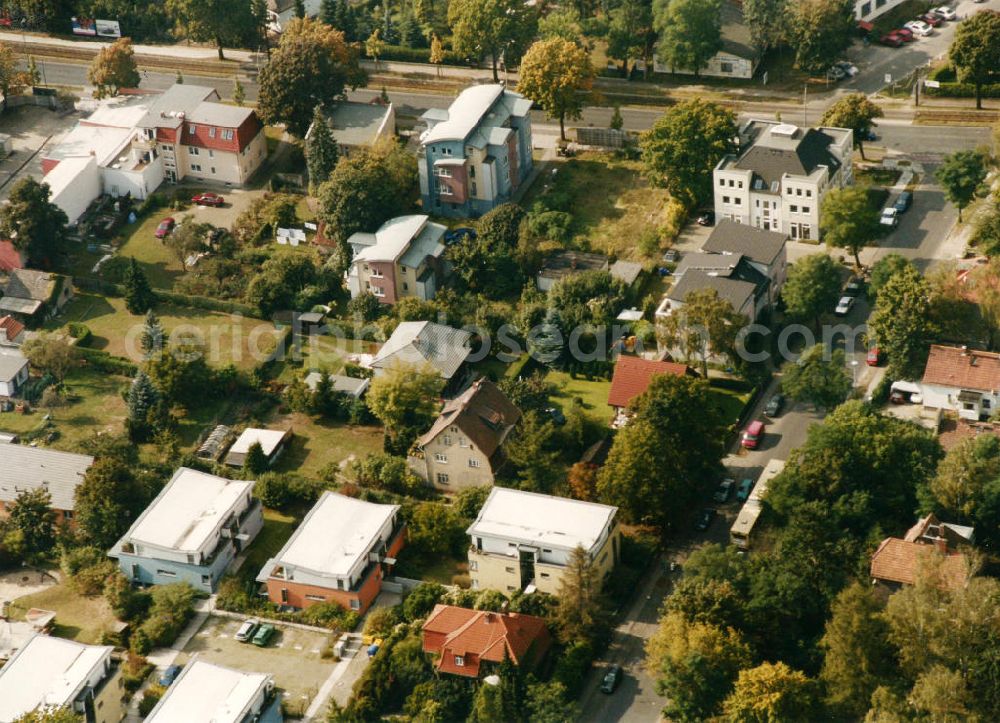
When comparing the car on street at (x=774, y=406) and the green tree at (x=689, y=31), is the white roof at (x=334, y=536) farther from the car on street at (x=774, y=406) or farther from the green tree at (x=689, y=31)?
the green tree at (x=689, y=31)

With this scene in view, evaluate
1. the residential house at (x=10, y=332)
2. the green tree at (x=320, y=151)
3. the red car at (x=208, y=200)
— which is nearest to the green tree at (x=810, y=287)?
the green tree at (x=320, y=151)

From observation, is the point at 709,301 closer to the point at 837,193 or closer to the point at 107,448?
the point at 837,193

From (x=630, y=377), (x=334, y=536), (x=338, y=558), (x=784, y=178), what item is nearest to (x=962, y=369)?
(x=630, y=377)

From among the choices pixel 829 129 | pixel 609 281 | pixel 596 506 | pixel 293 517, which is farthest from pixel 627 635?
pixel 829 129

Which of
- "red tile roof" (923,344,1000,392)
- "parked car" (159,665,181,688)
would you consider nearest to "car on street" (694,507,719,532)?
"red tile roof" (923,344,1000,392)

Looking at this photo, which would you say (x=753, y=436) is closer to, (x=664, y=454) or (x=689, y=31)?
(x=664, y=454)

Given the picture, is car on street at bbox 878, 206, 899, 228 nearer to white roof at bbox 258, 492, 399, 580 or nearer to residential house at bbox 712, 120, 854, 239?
residential house at bbox 712, 120, 854, 239
